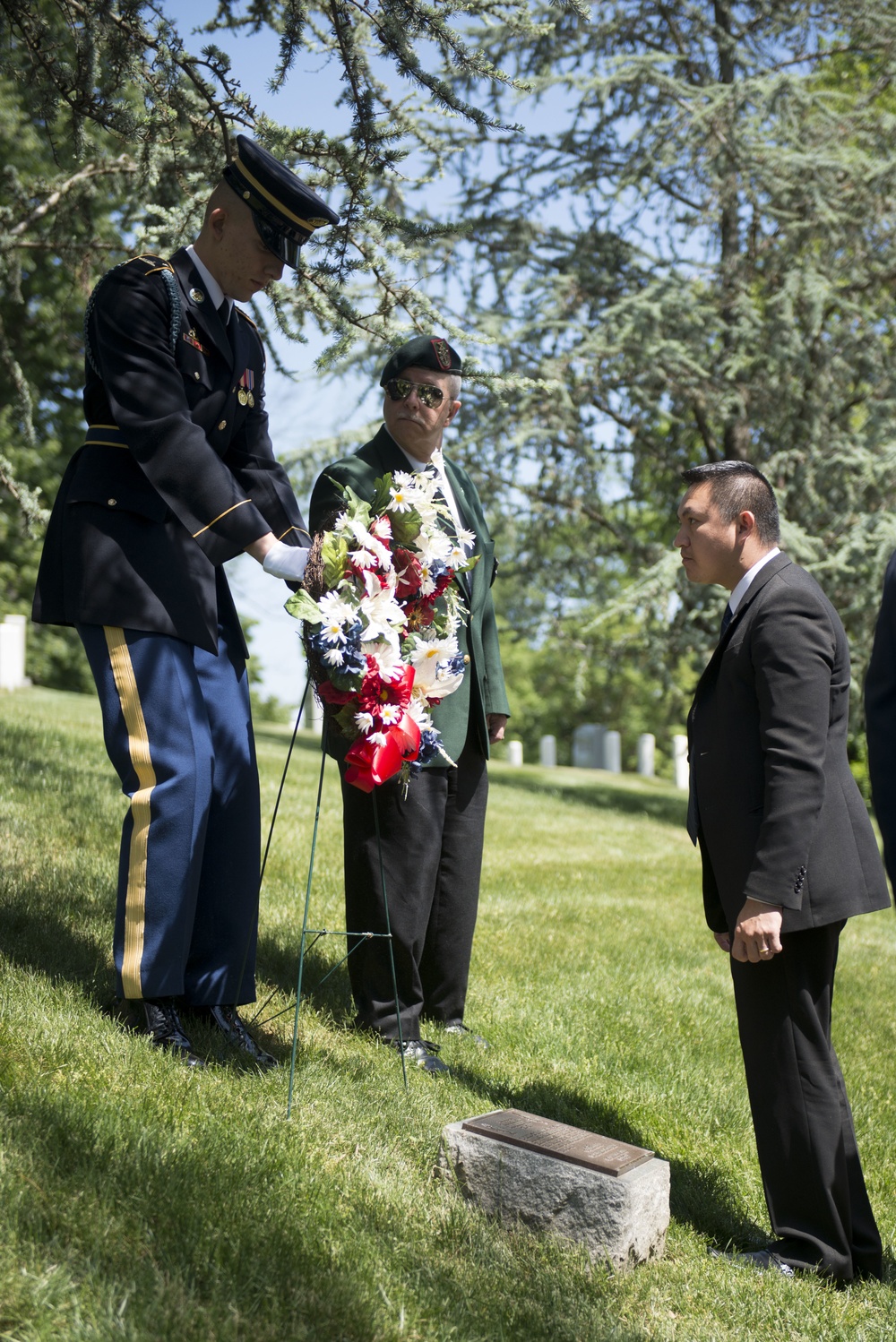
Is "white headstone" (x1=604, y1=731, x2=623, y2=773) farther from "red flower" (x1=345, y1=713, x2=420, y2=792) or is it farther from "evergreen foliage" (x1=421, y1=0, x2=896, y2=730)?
"red flower" (x1=345, y1=713, x2=420, y2=792)

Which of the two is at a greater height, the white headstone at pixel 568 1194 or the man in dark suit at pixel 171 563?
the man in dark suit at pixel 171 563

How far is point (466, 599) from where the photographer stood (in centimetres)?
464

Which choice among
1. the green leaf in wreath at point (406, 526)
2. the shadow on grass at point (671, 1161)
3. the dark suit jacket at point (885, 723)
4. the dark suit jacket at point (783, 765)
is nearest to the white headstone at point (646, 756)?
the shadow on grass at point (671, 1161)

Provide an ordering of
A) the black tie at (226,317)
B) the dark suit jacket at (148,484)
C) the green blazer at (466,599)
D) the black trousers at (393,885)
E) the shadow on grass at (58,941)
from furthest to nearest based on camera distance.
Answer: the green blazer at (466,599) < the black trousers at (393,885) < the shadow on grass at (58,941) < the black tie at (226,317) < the dark suit jacket at (148,484)

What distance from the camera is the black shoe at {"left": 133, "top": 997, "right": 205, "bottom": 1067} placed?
3508 millimetres

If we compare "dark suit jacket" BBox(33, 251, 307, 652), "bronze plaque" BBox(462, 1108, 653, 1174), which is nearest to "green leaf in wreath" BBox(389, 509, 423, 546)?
"dark suit jacket" BBox(33, 251, 307, 652)

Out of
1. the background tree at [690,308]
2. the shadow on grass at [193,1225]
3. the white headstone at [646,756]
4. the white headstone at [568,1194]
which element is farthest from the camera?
the white headstone at [646,756]

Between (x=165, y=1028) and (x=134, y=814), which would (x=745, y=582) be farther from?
(x=165, y=1028)

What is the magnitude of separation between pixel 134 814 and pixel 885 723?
7.22 ft

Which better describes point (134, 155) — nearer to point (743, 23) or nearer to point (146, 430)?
point (146, 430)

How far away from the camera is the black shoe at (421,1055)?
408 centimetres

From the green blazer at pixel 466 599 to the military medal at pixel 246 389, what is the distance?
39 cm

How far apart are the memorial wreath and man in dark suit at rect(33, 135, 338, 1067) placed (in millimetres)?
189

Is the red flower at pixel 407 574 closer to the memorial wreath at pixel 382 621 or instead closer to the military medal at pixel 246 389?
the memorial wreath at pixel 382 621
